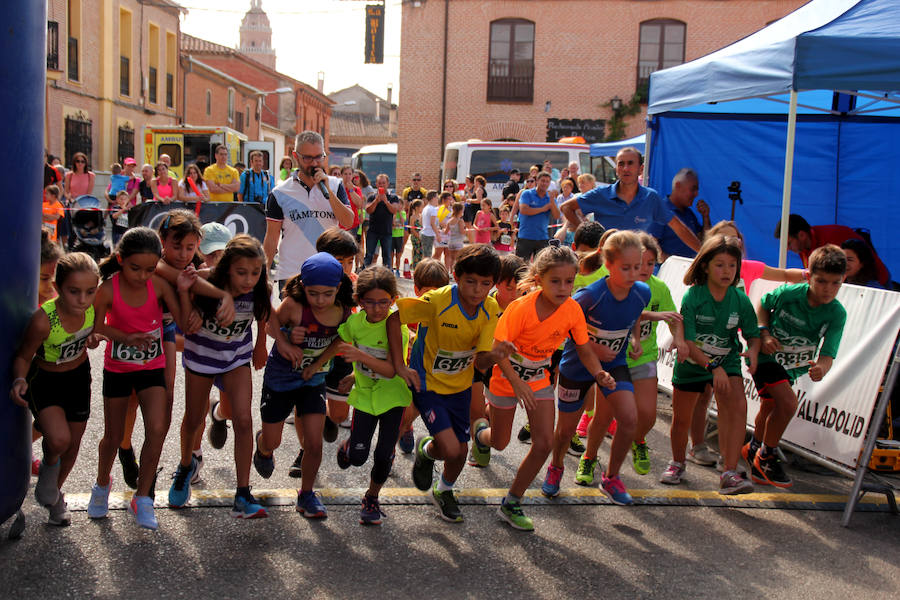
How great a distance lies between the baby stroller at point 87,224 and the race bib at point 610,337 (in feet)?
36.3

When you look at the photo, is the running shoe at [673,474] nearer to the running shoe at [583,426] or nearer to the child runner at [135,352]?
the running shoe at [583,426]

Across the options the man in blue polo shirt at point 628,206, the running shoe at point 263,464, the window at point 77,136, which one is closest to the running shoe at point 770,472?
the man in blue polo shirt at point 628,206

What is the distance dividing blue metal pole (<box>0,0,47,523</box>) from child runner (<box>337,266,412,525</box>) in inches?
58.4

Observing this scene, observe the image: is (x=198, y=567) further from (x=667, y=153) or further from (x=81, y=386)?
(x=667, y=153)

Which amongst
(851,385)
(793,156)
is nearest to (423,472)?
(851,385)

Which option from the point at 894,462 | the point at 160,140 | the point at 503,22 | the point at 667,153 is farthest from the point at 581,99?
the point at 894,462

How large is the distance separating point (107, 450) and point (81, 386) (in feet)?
1.15

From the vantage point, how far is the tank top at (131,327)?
4.17m

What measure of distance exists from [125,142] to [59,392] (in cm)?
3276

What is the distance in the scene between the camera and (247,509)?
168 inches

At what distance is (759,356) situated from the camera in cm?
526

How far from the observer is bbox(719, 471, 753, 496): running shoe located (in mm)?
4797

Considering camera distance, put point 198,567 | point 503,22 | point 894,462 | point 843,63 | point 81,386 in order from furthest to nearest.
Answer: point 503,22
point 843,63
point 894,462
point 81,386
point 198,567

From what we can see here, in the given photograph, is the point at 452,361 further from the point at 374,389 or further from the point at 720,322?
the point at 720,322
